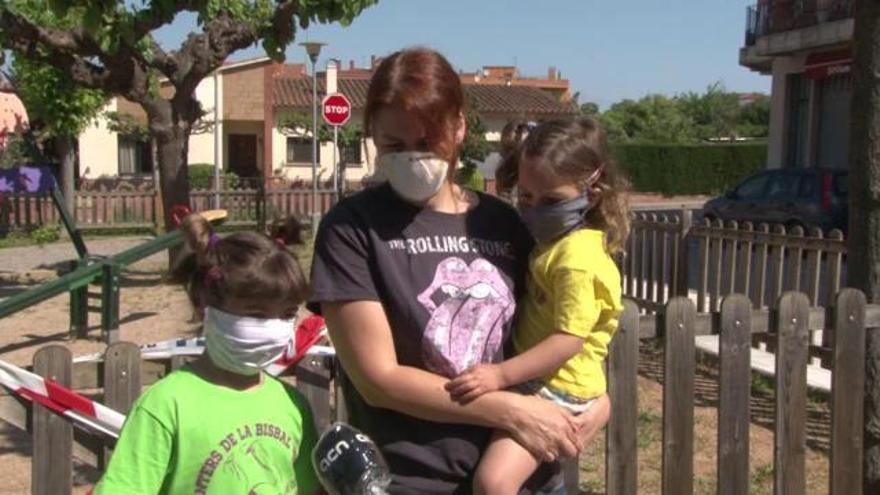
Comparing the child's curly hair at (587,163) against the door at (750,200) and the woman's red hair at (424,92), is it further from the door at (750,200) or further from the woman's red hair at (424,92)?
the door at (750,200)

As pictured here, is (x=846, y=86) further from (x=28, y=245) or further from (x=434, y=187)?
(x=434, y=187)

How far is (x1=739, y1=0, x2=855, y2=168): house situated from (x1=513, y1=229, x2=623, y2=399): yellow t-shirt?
22854 millimetres

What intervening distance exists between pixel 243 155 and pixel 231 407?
38434 millimetres

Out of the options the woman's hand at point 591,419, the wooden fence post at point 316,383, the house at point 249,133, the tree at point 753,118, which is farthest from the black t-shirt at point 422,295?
the tree at point 753,118

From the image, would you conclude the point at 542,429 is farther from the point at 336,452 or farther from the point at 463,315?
the point at 336,452

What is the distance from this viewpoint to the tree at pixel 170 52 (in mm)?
10742

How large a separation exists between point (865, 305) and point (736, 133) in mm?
72150

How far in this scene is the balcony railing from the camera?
2420 centimetres

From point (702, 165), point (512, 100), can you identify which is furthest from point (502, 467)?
point (512, 100)

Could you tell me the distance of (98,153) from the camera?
35344mm

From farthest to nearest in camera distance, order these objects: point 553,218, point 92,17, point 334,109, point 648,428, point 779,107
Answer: point 779,107
point 334,109
point 92,17
point 648,428
point 553,218

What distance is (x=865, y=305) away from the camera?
4.14 metres

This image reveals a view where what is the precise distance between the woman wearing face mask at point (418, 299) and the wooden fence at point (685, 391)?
1093 mm

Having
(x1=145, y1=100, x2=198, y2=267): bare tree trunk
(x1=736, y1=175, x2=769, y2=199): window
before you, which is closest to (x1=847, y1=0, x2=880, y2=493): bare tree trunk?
(x1=145, y1=100, x2=198, y2=267): bare tree trunk
